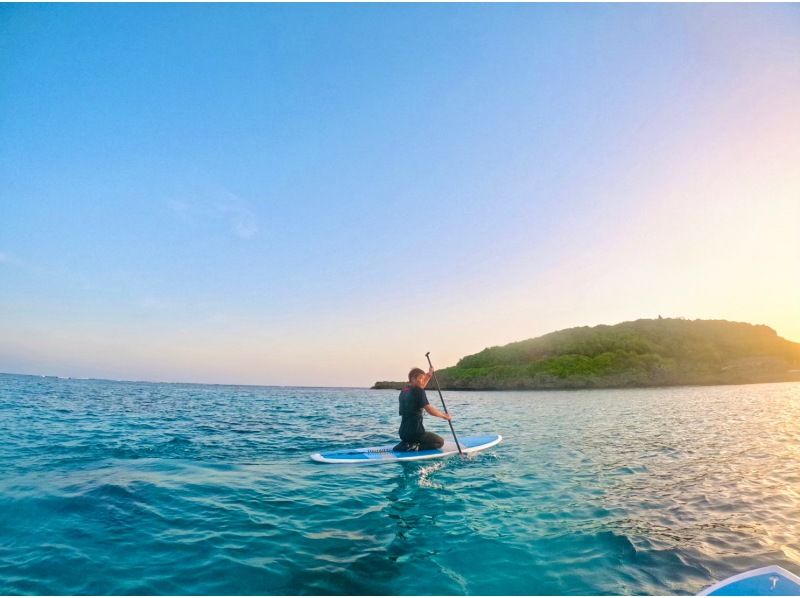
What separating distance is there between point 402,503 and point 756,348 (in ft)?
455

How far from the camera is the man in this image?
14250mm

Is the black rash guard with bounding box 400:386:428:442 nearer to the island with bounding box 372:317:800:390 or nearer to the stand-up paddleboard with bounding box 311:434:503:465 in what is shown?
the stand-up paddleboard with bounding box 311:434:503:465

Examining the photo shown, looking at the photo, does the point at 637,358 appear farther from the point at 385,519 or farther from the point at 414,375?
the point at 385,519

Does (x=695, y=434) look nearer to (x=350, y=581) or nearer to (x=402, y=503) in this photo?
(x=402, y=503)

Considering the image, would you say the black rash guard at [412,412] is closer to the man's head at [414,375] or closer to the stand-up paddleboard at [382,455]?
the man's head at [414,375]

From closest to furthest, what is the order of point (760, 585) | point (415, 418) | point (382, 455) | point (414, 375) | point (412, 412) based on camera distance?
point (760, 585), point (414, 375), point (382, 455), point (412, 412), point (415, 418)

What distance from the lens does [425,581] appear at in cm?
591

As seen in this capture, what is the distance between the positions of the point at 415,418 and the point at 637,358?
101 m

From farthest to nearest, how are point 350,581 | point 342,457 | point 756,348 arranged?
point 756,348
point 342,457
point 350,581

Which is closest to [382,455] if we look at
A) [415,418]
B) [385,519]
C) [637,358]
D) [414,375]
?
[415,418]

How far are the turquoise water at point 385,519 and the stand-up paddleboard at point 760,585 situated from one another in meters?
0.57

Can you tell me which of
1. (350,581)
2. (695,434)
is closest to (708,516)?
(350,581)

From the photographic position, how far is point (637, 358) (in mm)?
98188

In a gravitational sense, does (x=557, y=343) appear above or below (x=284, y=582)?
above
